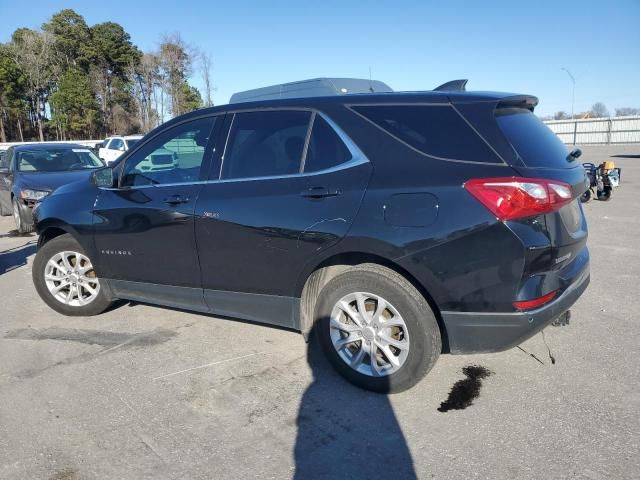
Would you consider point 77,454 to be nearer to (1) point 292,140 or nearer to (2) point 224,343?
(2) point 224,343

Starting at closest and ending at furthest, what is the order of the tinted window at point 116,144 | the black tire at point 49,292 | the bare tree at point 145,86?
1. the black tire at point 49,292
2. the tinted window at point 116,144
3. the bare tree at point 145,86

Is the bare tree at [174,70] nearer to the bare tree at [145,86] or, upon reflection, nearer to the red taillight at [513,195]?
the bare tree at [145,86]

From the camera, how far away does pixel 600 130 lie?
1563 inches

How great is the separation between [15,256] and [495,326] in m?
7.40

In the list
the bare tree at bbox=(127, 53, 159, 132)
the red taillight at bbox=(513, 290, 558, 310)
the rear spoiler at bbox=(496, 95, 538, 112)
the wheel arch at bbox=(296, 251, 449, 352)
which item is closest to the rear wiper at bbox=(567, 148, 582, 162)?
the rear spoiler at bbox=(496, 95, 538, 112)

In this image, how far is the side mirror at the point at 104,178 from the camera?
430 cm

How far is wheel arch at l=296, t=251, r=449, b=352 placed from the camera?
3.06 meters

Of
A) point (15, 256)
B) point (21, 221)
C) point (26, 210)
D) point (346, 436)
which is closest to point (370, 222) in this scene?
point (346, 436)

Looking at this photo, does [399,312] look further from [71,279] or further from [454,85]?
[71,279]

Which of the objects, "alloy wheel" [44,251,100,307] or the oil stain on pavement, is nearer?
the oil stain on pavement

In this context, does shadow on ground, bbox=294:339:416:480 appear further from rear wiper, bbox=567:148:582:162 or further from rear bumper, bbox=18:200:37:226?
rear bumper, bbox=18:200:37:226

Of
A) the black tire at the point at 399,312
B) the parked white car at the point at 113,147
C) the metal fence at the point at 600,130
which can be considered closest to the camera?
the black tire at the point at 399,312

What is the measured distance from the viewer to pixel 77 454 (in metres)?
2.72

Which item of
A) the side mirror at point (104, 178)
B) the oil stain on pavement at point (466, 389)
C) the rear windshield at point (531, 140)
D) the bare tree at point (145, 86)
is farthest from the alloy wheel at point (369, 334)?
the bare tree at point (145, 86)
